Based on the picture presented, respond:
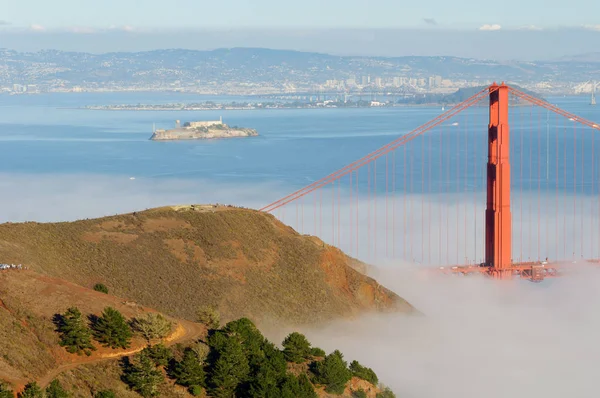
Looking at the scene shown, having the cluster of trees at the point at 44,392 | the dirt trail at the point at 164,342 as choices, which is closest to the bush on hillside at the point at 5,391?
the cluster of trees at the point at 44,392

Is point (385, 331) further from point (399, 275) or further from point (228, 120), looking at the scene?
point (228, 120)

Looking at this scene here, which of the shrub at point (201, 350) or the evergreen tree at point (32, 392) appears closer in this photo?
the evergreen tree at point (32, 392)

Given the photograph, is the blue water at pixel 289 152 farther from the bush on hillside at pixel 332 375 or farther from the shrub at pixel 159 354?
the shrub at pixel 159 354

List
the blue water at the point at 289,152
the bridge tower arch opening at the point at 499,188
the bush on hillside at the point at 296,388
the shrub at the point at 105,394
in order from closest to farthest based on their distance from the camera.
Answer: the shrub at the point at 105,394, the bush on hillside at the point at 296,388, the bridge tower arch opening at the point at 499,188, the blue water at the point at 289,152

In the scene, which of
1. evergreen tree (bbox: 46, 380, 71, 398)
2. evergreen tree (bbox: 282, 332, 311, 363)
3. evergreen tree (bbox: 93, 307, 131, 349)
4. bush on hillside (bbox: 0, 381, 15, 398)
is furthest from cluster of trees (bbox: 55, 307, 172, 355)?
bush on hillside (bbox: 0, 381, 15, 398)

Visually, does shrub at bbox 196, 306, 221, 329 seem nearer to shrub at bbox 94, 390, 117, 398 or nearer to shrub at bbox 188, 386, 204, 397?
shrub at bbox 188, 386, 204, 397
